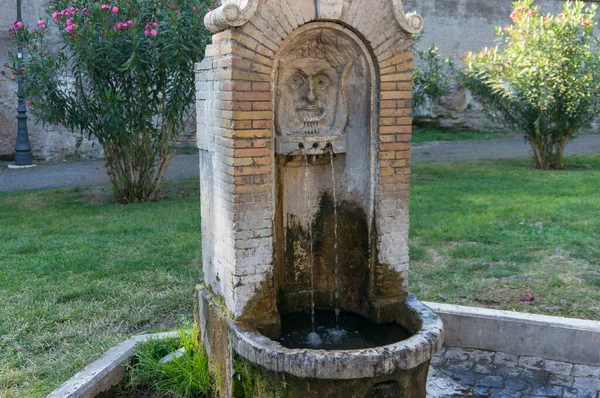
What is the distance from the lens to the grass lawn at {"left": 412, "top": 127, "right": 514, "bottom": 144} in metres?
19.9

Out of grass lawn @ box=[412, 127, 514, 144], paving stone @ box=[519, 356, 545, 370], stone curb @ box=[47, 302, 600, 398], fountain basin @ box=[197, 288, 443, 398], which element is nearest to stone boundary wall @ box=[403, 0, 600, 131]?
grass lawn @ box=[412, 127, 514, 144]

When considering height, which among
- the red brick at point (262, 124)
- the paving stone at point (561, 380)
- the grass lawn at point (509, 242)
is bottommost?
the paving stone at point (561, 380)

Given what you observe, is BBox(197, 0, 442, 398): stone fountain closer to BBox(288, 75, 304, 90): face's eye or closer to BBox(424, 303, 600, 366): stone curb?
BBox(288, 75, 304, 90): face's eye

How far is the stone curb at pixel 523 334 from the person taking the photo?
4.81 metres

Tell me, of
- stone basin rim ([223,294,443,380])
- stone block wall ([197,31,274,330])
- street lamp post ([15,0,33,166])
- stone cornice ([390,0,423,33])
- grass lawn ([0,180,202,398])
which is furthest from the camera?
street lamp post ([15,0,33,166])

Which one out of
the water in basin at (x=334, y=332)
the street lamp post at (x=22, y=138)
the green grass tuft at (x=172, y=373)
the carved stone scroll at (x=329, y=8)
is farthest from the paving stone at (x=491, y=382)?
the street lamp post at (x=22, y=138)

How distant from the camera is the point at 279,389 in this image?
362cm

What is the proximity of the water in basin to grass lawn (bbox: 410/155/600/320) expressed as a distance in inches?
62.5

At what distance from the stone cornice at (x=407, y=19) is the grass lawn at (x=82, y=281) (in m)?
3.08

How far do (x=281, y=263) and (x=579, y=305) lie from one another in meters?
2.88

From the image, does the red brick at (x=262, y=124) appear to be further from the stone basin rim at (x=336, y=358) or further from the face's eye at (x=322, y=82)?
the stone basin rim at (x=336, y=358)

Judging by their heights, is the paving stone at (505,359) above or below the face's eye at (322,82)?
below

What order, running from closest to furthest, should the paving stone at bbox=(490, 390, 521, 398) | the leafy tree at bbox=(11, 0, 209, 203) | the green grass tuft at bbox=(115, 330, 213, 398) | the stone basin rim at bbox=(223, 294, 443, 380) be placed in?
1. the stone basin rim at bbox=(223, 294, 443, 380)
2. the green grass tuft at bbox=(115, 330, 213, 398)
3. the paving stone at bbox=(490, 390, 521, 398)
4. the leafy tree at bbox=(11, 0, 209, 203)

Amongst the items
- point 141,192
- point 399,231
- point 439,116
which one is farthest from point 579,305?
point 439,116
